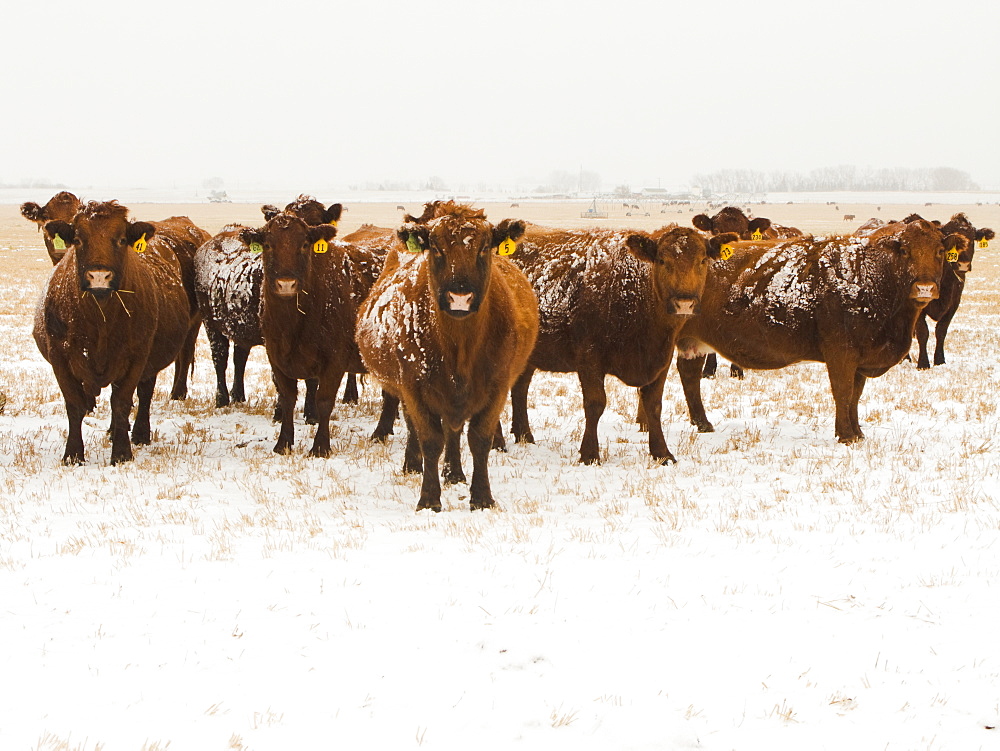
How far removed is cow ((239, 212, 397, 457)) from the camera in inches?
337

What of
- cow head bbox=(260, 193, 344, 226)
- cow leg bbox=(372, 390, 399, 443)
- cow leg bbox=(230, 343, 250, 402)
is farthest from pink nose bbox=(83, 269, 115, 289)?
cow leg bbox=(230, 343, 250, 402)

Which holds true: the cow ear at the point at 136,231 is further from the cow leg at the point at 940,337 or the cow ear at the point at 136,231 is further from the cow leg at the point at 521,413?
the cow leg at the point at 940,337

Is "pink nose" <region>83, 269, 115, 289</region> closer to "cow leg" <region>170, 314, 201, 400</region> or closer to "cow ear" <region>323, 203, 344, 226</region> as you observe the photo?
"cow ear" <region>323, 203, 344, 226</region>

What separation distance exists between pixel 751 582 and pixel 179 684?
2.98 meters

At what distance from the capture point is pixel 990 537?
585 cm

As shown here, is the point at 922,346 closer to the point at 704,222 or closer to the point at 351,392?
the point at 704,222

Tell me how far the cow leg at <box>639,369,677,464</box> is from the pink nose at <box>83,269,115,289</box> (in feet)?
15.7

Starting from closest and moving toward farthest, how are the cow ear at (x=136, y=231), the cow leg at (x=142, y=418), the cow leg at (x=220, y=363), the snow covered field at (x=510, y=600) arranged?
1. the snow covered field at (x=510, y=600)
2. the cow ear at (x=136, y=231)
3. the cow leg at (x=142, y=418)
4. the cow leg at (x=220, y=363)

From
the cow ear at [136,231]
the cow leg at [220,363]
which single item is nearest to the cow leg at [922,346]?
the cow leg at [220,363]

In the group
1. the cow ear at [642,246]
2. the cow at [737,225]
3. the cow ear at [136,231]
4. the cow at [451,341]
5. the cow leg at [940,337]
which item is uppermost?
the cow at [737,225]

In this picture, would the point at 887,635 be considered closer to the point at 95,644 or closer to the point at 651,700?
the point at 651,700

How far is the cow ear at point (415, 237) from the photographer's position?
6.62 meters

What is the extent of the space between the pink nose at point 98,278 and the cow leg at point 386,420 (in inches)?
113

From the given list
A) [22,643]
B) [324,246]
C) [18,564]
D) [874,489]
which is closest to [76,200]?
[324,246]
